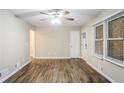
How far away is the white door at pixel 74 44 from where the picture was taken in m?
7.73

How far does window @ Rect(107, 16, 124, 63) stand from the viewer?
123 inches

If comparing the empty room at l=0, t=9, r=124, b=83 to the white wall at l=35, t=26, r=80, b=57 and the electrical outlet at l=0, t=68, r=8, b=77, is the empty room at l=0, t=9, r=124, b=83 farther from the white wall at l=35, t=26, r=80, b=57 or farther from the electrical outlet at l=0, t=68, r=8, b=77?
the white wall at l=35, t=26, r=80, b=57

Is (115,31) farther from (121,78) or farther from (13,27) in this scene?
(13,27)

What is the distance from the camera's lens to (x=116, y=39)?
334 centimetres

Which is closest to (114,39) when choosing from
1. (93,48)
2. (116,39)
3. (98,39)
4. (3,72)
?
(116,39)

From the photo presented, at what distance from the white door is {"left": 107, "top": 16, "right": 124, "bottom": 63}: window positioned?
3.96 meters

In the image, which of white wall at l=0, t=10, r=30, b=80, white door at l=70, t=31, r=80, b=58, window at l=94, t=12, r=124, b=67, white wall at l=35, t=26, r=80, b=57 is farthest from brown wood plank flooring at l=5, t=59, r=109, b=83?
white door at l=70, t=31, r=80, b=58

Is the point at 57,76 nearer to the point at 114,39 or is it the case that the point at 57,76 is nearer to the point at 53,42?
the point at 114,39

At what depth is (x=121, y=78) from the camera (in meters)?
2.86

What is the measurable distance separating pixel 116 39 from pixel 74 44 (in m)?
4.48

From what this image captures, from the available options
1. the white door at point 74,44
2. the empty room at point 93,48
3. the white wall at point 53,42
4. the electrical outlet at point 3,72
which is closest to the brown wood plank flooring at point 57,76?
the empty room at point 93,48
